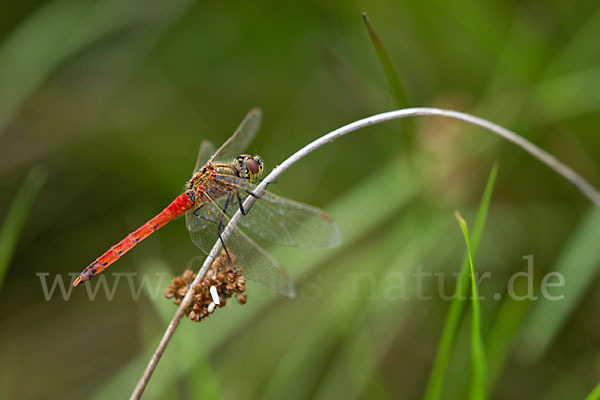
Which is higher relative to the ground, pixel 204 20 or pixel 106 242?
pixel 204 20

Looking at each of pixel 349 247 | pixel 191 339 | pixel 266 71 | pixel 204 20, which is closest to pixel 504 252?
pixel 349 247

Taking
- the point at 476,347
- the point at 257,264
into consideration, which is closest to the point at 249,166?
the point at 257,264

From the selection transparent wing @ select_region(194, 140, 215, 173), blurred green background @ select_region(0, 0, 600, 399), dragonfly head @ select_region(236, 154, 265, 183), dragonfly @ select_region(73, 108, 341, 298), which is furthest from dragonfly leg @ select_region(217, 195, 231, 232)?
blurred green background @ select_region(0, 0, 600, 399)

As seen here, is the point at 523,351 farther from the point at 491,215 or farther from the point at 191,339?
the point at 191,339

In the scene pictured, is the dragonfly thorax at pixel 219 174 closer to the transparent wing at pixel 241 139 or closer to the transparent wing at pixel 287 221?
the transparent wing at pixel 287 221

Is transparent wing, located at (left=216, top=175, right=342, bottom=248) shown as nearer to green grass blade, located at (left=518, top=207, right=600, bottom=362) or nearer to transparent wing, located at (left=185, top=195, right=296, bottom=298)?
transparent wing, located at (left=185, top=195, right=296, bottom=298)

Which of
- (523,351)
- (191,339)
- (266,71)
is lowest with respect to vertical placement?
(523,351)

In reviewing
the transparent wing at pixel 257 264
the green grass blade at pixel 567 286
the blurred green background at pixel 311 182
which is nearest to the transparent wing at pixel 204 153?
the blurred green background at pixel 311 182

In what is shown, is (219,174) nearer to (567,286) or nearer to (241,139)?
(241,139)
